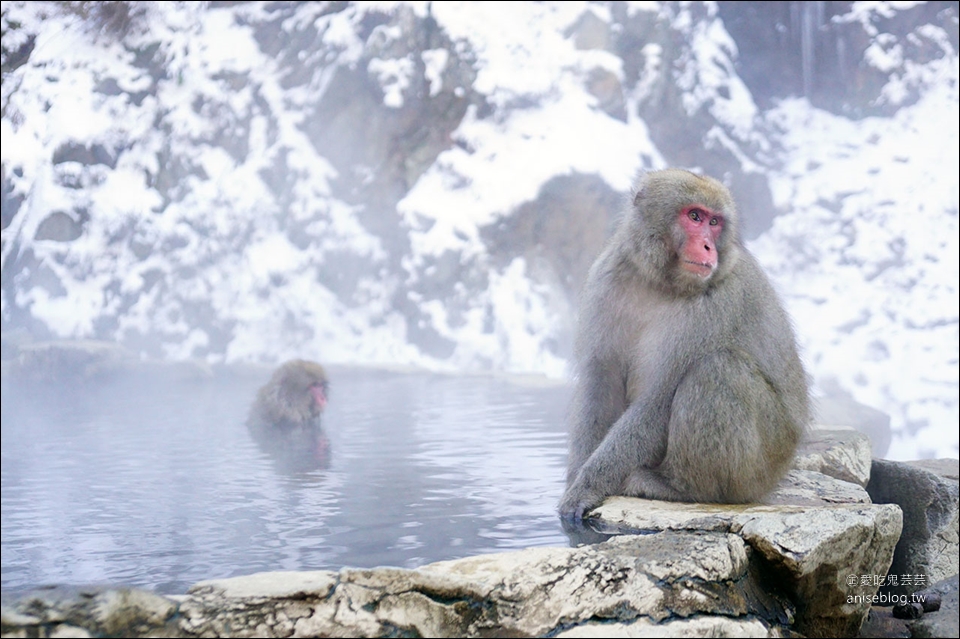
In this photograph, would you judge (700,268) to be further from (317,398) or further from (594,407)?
(317,398)

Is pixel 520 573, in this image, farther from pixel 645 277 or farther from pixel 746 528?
pixel 645 277

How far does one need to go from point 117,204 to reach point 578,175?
464 cm

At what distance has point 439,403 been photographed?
6477 mm

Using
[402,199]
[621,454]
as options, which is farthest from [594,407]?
[402,199]

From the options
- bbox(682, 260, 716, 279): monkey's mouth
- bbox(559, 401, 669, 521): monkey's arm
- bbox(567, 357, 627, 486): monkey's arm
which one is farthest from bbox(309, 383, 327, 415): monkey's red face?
bbox(682, 260, 716, 279): monkey's mouth

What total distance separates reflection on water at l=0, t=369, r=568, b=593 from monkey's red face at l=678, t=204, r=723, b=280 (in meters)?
0.84

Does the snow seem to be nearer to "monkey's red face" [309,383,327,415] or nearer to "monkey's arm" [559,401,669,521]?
"monkey's red face" [309,383,327,415]

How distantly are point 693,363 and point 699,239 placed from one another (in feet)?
1.18

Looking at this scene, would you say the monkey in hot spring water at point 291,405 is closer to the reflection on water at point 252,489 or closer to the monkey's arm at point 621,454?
the reflection on water at point 252,489

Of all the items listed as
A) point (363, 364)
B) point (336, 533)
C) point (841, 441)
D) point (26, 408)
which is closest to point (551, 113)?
point (363, 364)

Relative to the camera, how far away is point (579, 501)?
2.65m

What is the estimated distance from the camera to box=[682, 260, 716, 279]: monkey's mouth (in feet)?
8.57

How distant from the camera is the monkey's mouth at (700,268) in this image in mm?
2611

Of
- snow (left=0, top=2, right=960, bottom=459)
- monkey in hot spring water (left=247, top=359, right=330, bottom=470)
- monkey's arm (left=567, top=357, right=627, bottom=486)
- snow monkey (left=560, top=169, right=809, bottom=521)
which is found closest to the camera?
snow monkey (left=560, top=169, right=809, bottom=521)
